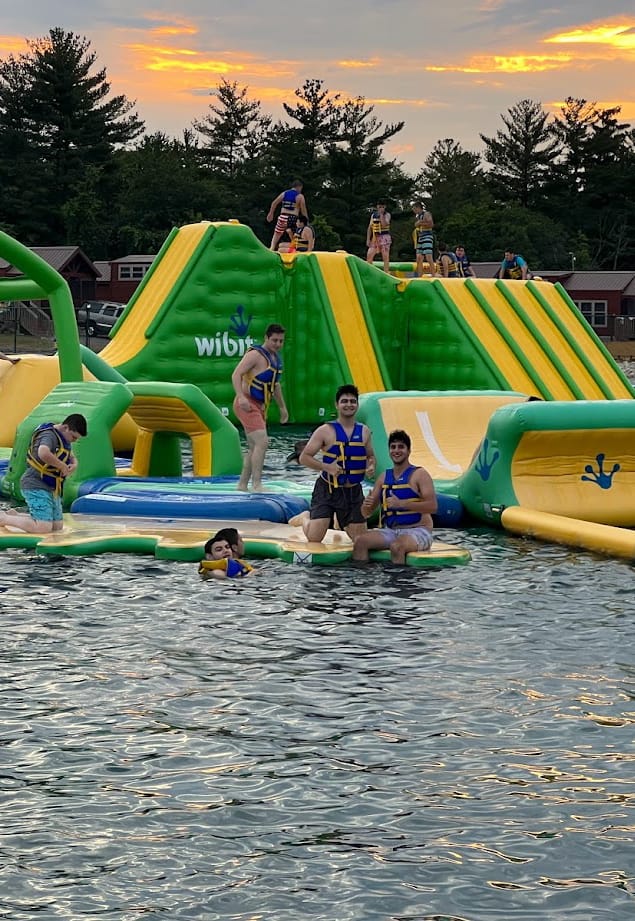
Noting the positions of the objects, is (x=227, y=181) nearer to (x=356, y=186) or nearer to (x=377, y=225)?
(x=356, y=186)

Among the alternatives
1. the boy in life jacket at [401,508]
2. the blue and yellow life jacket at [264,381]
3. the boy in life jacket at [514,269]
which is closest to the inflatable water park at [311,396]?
the boy in life jacket at [401,508]

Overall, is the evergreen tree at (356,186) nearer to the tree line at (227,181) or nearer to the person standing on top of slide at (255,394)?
the tree line at (227,181)

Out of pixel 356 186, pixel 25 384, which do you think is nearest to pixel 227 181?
pixel 356 186

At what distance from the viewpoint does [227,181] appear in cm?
6800

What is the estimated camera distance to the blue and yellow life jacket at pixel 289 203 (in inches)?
948

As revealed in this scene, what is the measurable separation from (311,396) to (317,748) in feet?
54.6

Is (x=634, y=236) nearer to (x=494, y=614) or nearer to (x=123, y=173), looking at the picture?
(x=123, y=173)

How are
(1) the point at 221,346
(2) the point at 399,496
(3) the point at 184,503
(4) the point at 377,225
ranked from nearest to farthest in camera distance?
(2) the point at 399,496, (3) the point at 184,503, (1) the point at 221,346, (4) the point at 377,225

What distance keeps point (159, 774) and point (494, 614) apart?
11.8ft

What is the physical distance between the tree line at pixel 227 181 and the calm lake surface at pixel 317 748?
50694mm

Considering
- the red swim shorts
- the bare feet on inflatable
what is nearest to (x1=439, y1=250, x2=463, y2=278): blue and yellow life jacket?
the red swim shorts

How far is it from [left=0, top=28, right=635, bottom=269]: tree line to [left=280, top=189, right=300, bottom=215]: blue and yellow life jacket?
1385 inches

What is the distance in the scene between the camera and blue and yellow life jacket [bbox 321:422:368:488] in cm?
1116

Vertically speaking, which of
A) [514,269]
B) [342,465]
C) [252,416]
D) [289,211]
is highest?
[289,211]
